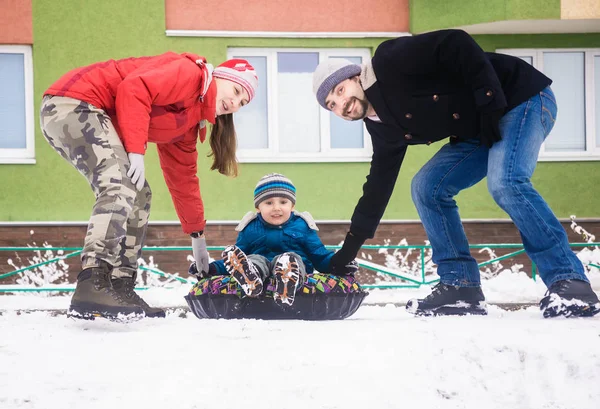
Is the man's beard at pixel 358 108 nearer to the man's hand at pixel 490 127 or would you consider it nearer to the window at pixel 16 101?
the man's hand at pixel 490 127

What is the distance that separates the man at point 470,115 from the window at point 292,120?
623 centimetres

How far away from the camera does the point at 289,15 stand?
10438 mm

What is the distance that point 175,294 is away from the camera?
8031mm

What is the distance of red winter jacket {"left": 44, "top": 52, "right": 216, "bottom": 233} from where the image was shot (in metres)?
3.59

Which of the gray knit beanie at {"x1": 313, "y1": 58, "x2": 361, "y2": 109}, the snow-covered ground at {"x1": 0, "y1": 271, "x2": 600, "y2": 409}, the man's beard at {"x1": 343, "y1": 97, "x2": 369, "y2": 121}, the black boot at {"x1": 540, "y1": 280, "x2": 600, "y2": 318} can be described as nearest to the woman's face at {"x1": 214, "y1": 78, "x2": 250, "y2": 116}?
the gray knit beanie at {"x1": 313, "y1": 58, "x2": 361, "y2": 109}

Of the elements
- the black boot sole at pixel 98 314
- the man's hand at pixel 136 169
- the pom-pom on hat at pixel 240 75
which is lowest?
the black boot sole at pixel 98 314

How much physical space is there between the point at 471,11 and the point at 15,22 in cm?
661

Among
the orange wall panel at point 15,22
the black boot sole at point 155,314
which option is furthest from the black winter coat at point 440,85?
the orange wall panel at point 15,22

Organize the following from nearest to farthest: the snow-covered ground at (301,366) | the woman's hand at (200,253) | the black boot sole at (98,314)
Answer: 1. the snow-covered ground at (301,366)
2. the black boot sole at (98,314)
3. the woman's hand at (200,253)

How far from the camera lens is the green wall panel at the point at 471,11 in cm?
998

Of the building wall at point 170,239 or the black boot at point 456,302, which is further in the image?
the building wall at point 170,239

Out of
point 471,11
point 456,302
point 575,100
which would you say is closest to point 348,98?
point 456,302

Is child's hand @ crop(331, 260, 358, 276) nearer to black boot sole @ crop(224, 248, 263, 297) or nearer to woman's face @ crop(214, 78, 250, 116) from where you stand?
black boot sole @ crop(224, 248, 263, 297)

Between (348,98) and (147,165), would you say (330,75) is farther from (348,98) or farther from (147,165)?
(147,165)
